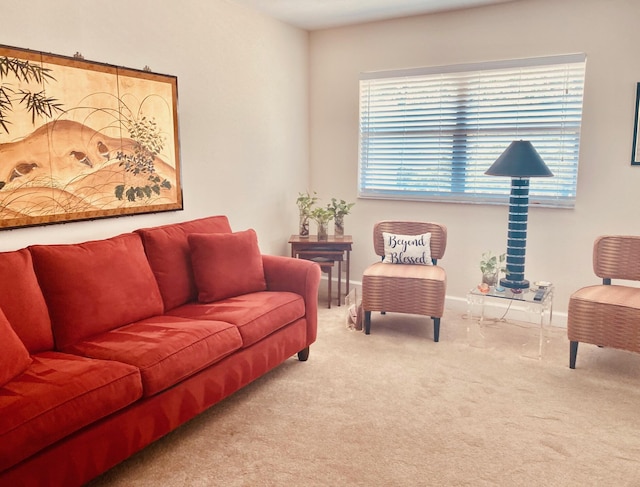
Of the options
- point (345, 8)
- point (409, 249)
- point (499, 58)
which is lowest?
point (409, 249)

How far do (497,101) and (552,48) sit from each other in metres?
0.53

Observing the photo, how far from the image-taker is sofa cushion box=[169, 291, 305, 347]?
2824 mm

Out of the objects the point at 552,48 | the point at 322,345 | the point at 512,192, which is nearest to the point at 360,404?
the point at 322,345

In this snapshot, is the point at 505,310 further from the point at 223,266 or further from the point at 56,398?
the point at 56,398

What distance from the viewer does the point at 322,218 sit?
4645 millimetres

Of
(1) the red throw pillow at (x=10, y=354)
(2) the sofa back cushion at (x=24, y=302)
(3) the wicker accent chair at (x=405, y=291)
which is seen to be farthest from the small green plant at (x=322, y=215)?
(1) the red throw pillow at (x=10, y=354)

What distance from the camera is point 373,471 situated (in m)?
2.22

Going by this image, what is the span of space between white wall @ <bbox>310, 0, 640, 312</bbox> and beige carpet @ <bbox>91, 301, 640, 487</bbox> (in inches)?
34.3

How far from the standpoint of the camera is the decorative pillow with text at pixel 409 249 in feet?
13.4

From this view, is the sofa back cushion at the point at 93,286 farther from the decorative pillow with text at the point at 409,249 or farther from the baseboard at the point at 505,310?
the baseboard at the point at 505,310

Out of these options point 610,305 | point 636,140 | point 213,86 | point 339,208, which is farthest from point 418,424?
point 213,86

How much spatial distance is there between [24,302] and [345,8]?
10.6ft

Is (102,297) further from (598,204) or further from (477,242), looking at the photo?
(598,204)

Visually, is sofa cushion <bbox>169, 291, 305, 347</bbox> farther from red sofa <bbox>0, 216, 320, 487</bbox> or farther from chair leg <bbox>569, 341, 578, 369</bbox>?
chair leg <bbox>569, 341, 578, 369</bbox>
